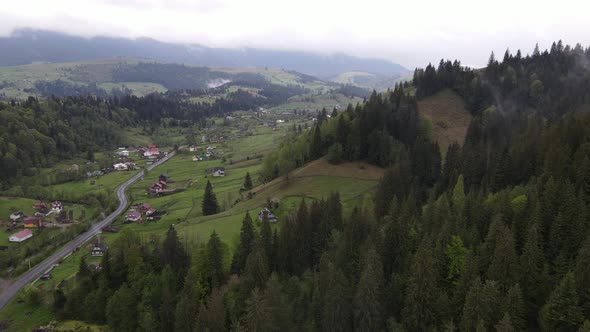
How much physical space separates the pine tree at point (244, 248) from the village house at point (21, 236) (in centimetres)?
7781

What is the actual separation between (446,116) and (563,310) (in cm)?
11733

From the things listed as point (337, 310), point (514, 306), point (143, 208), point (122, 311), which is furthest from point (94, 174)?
point (514, 306)

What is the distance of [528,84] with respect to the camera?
144375 millimetres

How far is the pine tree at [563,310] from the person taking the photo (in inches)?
1396

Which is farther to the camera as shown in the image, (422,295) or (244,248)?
(244,248)

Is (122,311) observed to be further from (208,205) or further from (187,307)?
(208,205)

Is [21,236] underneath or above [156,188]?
underneath

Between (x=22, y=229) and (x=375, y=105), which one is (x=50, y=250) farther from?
(x=375, y=105)

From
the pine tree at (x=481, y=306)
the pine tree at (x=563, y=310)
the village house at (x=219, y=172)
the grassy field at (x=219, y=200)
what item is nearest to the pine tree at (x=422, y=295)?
the pine tree at (x=481, y=306)

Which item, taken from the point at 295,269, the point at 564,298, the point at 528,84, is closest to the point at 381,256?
the point at 295,269

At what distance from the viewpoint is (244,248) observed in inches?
2657

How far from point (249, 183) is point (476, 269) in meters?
93.9

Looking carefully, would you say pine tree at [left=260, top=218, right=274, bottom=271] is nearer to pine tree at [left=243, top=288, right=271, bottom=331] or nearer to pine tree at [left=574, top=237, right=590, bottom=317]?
pine tree at [left=243, top=288, right=271, bottom=331]

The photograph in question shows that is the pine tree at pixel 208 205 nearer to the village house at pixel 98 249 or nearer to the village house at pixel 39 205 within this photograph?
the village house at pixel 98 249
